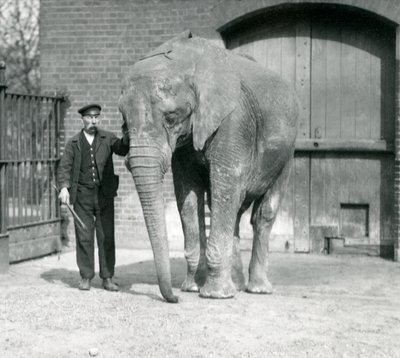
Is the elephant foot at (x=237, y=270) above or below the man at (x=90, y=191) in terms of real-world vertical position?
below

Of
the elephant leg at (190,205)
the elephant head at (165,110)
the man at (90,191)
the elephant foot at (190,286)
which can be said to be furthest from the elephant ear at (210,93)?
the elephant foot at (190,286)

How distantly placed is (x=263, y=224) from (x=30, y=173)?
4.24m

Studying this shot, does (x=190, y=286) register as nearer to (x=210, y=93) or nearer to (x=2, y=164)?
(x=210, y=93)

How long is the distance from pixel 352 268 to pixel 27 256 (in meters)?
4.20

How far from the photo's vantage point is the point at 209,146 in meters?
7.23

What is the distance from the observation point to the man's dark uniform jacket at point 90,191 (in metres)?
7.98

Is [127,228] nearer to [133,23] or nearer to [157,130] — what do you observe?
[133,23]

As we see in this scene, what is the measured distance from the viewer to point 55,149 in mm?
11445

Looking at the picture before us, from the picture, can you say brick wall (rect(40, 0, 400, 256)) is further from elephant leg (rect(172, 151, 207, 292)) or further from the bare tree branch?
the bare tree branch

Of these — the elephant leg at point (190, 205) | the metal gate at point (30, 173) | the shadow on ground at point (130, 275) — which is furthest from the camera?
the metal gate at point (30, 173)

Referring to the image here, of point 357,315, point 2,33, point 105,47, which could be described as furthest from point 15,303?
point 2,33

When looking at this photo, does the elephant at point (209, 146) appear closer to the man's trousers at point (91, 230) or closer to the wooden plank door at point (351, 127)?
the man's trousers at point (91, 230)

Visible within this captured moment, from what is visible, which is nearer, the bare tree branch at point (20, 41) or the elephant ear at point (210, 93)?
the elephant ear at point (210, 93)

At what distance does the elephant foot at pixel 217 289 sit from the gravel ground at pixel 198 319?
0.10 meters
